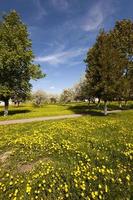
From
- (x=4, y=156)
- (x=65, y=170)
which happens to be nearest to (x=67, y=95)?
(x=4, y=156)

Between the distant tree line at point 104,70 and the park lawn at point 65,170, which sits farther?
the distant tree line at point 104,70

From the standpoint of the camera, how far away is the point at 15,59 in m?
34.6

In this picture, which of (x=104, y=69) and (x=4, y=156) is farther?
(x=104, y=69)

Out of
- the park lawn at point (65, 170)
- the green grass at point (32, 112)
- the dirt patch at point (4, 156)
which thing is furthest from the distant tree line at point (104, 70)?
the dirt patch at point (4, 156)

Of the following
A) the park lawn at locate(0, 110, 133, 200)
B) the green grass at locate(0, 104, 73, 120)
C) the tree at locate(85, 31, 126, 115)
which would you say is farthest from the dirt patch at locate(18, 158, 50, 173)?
the tree at locate(85, 31, 126, 115)

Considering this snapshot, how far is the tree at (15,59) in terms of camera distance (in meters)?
35.0

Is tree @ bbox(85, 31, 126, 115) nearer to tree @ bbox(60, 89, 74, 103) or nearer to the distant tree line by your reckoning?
the distant tree line

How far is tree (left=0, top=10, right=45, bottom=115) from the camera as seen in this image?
3497cm

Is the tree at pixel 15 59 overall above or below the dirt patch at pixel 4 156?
above

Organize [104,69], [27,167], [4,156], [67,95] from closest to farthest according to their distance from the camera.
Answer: [27,167] → [4,156] → [104,69] → [67,95]

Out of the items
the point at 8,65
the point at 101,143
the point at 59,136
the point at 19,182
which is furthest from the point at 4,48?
the point at 19,182

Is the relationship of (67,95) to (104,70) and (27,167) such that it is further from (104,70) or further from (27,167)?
(27,167)

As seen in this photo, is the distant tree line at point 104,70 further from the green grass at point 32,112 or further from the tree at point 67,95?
the tree at point 67,95

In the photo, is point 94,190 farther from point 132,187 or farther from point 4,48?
point 4,48
